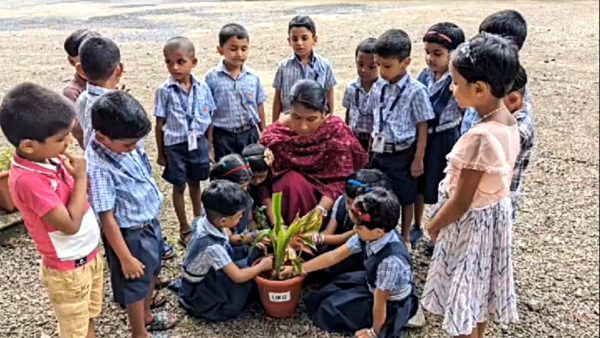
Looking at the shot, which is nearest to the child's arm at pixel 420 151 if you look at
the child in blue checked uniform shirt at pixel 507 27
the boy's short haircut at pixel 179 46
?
the child in blue checked uniform shirt at pixel 507 27

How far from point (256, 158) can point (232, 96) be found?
547mm

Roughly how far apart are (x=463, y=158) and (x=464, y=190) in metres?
0.12

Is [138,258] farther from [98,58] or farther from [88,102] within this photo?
[98,58]

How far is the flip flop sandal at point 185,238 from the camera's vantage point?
364cm

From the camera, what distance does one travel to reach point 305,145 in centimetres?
339

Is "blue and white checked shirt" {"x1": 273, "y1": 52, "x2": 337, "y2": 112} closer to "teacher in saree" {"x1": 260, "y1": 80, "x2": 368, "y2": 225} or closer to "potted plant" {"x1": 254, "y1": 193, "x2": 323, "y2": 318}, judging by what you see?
"teacher in saree" {"x1": 260, "y1": 80, "x2": 368, "y2": 225}

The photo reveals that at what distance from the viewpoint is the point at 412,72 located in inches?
310

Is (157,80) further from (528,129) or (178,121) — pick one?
(528,129)

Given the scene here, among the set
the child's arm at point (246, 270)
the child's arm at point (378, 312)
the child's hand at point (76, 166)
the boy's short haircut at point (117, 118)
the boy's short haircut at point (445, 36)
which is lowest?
the child's arm at point (378, 312)

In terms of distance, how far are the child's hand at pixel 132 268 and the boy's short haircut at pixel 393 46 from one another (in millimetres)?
1644

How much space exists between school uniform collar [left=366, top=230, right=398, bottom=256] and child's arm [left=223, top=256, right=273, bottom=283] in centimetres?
51

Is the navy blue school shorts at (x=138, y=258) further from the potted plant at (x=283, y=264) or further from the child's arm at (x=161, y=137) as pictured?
the child's arm at (x=161, y=137)

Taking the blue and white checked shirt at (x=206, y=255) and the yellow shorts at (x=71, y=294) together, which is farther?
the blue and white checked shirt at (x=206, y=255)

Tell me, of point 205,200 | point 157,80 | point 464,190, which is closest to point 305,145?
point 205,200
